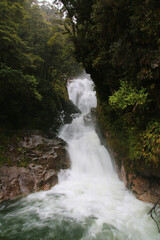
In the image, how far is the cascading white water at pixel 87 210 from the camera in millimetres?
4328

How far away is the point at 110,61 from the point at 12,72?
5470 mm

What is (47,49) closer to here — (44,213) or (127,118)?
(127,118)

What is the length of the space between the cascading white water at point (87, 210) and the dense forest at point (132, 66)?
5.90ft

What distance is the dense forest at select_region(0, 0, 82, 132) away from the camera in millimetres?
8328

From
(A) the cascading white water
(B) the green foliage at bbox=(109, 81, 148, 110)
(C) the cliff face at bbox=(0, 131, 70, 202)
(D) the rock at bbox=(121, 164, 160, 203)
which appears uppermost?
(B) the green foliage at bbox=(109, 81, 148, 110)

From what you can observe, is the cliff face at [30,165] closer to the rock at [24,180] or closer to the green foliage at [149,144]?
the rock at [24,180]

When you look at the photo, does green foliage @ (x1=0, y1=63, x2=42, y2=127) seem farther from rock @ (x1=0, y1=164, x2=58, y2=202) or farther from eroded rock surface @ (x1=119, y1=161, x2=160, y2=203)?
eroded rock surface @ (x1=119, y1=161, x2=160, y2=203)

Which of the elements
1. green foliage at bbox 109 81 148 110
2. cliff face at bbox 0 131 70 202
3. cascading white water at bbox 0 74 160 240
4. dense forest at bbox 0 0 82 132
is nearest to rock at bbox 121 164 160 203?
cascading white water at bbox 0 74 160 240

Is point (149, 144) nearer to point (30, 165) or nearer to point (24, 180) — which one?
point (24, 180)

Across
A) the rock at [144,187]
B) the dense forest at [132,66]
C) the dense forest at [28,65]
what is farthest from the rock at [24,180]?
the dense forest at [132,66]

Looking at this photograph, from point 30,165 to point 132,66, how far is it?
7.31 metres

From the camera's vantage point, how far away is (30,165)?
325 inches

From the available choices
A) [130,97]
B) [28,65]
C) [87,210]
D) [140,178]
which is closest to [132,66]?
[130,97]

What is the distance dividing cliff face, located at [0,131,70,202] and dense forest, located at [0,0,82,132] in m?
2.09
